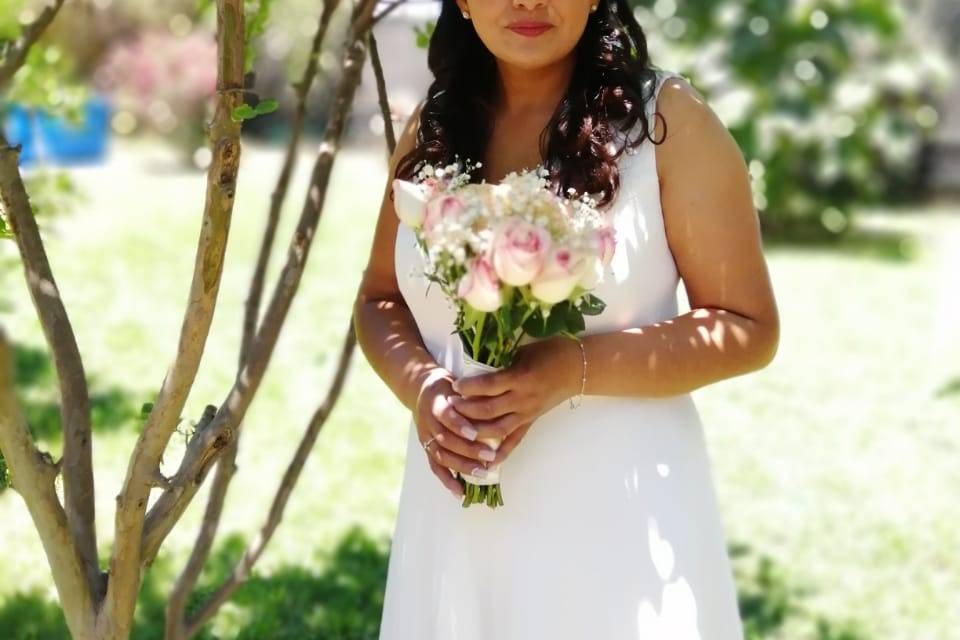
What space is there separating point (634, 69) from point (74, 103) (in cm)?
324

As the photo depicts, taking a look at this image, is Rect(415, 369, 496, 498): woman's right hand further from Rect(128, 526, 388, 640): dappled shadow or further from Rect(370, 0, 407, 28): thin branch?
Rect(128, 526, 388, 640): dappled shadow

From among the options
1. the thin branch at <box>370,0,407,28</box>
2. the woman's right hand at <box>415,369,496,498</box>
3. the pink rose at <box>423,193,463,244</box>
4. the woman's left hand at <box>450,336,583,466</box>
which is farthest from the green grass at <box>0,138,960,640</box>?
the thin branch at <box>370,0,407,28</box>

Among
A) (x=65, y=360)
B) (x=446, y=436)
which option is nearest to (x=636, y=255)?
(x=446, y=436)

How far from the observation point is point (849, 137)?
12758 millimetres

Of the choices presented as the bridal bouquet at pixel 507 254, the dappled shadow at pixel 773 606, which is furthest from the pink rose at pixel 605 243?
the dappled shadow at pixel 773 606

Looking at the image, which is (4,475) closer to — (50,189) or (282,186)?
(282,186)

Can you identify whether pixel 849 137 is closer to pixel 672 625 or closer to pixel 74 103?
pixel 74 103

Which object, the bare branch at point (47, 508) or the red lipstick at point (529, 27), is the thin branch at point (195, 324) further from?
the red lipstick at point (529, 27)

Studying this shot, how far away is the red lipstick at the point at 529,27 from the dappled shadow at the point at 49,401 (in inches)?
165

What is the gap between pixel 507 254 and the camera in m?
1.70

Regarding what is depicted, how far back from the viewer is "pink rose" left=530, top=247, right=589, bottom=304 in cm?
171

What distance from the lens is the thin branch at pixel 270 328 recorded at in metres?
2.05

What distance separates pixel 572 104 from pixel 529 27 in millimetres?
162

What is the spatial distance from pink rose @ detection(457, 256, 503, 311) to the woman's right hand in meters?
0.29
